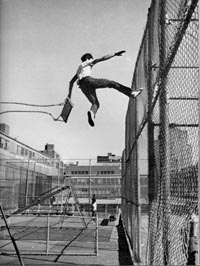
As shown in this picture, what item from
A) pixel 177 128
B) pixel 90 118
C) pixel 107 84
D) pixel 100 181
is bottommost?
pixel 100 181

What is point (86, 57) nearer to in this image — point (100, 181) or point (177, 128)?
point (177, 128)

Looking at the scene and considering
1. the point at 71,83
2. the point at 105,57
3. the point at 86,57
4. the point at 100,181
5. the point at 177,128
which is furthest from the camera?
the point at 100,181

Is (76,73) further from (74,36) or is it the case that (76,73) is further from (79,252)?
(79,252)

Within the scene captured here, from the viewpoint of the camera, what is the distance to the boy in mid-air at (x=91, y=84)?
9.14ft

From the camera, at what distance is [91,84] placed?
2854 millimetres

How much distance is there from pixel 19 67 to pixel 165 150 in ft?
5.82

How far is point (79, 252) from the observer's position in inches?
179

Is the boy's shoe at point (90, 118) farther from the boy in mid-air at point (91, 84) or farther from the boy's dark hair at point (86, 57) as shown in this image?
the boy's dark hair at point (86, 57)

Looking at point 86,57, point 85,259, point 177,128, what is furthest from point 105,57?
point 85,259

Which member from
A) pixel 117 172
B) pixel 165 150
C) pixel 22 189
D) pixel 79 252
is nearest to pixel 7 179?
pixel 22 189

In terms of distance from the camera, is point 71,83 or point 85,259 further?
point 85,259

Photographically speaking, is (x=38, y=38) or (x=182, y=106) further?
(x=38, y=38)

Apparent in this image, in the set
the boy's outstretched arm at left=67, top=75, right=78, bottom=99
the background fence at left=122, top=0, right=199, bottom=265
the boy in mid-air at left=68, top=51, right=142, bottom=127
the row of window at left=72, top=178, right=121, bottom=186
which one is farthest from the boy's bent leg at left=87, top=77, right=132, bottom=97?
the row of window at left=72, top=178, right=121, bottom=186

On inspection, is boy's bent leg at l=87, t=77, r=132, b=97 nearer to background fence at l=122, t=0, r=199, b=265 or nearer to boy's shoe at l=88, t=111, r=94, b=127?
boy's shoe at l=88, t=111, r=94, b=127
